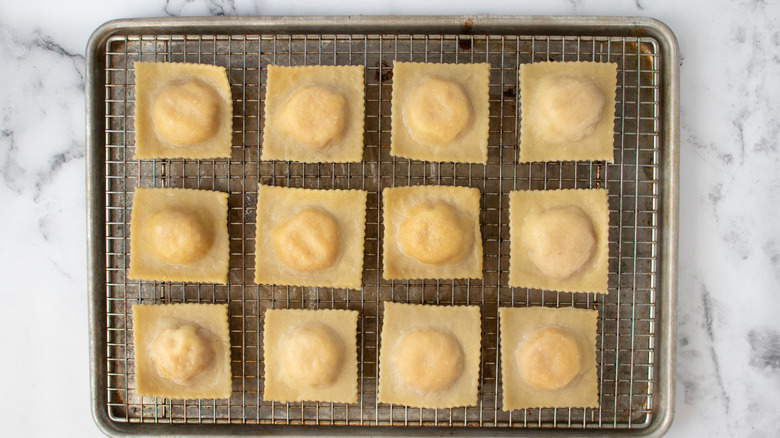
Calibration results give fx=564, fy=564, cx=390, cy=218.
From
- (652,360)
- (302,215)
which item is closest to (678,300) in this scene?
(652,360)

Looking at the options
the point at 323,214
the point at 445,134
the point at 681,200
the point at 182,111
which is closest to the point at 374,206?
the point at 323,214

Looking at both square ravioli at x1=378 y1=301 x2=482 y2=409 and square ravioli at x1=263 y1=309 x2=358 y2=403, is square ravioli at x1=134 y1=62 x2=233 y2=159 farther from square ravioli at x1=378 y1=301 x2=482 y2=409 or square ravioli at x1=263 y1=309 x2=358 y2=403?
square ravioli at x1=378 y1=301 x2=482 y2=409

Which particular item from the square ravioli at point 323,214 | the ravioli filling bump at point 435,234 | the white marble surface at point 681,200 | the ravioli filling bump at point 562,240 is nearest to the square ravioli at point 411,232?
the ravioli filling bump at point 435,234

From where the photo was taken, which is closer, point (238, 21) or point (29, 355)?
point (238, 21)

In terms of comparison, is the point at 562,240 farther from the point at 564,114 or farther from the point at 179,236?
the point at 179,236

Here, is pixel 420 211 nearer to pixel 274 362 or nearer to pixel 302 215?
pixel 302 215

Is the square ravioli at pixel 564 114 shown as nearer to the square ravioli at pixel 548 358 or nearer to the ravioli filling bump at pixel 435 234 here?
the ravioli filling bump at pixel 435 234

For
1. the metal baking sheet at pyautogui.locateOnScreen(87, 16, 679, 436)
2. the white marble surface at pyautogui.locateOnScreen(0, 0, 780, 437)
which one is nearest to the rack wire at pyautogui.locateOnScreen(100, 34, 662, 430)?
the metal baking sheet at pyautogui.locateOnScreen(87, 16, 679, 436)
